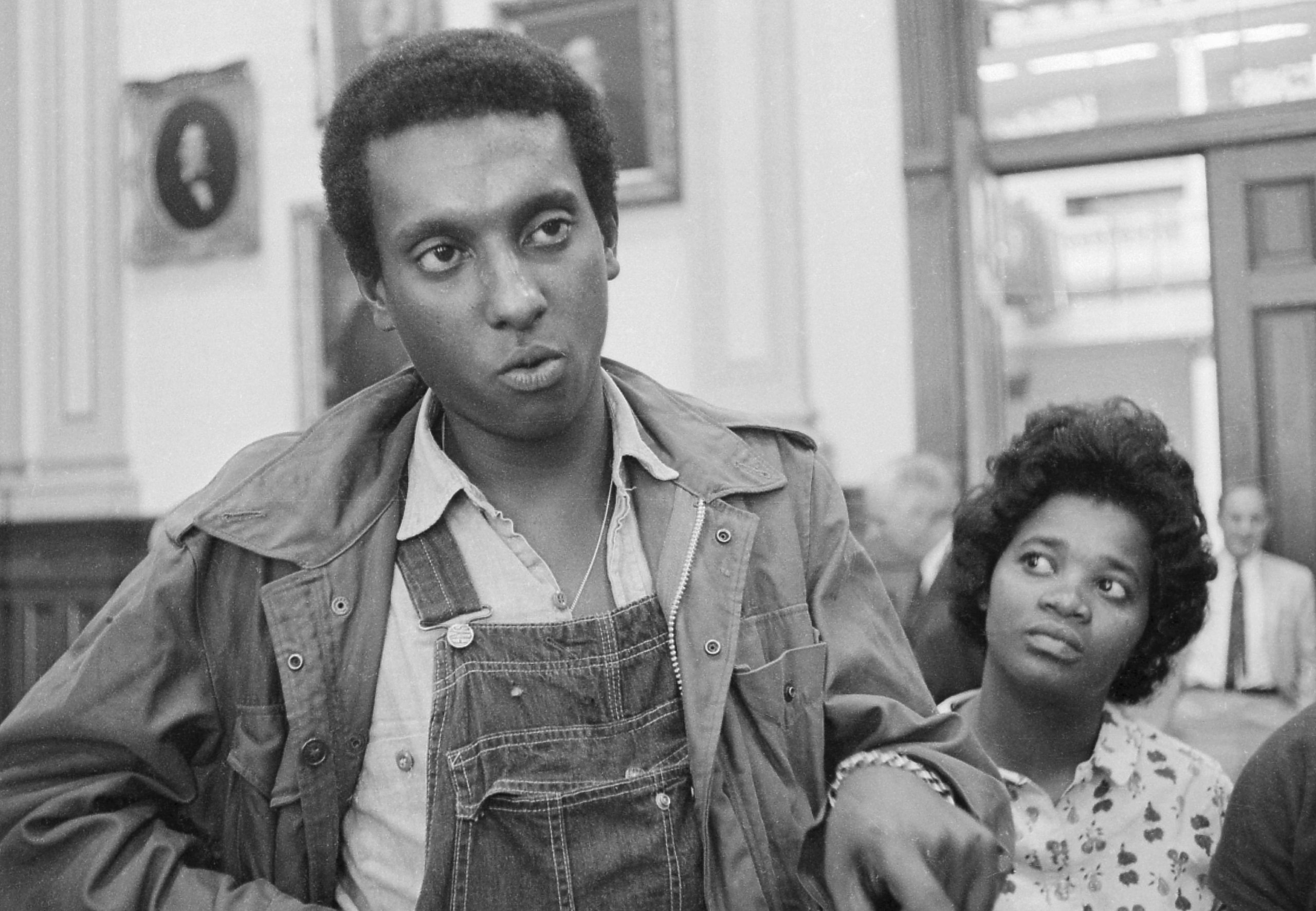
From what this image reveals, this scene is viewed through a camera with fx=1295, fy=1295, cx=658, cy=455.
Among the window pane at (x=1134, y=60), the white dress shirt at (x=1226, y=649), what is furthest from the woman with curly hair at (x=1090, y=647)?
the window pane at (x=1134, y=60)

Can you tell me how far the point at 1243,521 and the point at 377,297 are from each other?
3108 millimetres

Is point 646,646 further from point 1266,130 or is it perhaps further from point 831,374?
point 1266,130

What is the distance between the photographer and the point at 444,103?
1266 millimetres

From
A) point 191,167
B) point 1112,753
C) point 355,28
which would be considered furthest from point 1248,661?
point 191,167

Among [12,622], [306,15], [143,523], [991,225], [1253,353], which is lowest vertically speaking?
[12,622]

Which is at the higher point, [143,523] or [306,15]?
[306,15]

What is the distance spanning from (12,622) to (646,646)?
5.19m

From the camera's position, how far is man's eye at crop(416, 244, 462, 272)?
1269mm

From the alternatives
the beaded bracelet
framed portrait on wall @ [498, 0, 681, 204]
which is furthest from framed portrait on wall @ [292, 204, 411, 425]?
the beaded bracelet

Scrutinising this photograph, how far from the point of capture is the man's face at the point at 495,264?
1.24 m

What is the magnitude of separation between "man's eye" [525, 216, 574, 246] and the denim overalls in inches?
13.3

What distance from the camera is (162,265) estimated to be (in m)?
5.58

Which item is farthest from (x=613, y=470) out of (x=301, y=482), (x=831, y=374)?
(x=831, y=374)

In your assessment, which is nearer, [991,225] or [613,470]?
[613,470]
